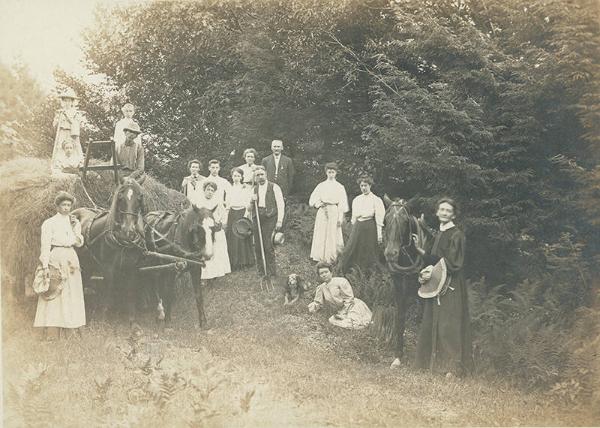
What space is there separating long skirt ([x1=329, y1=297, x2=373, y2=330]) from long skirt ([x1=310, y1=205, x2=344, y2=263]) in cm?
70

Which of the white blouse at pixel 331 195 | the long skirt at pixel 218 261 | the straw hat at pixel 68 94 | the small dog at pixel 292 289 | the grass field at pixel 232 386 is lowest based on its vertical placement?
the grass field at pixel 232 386

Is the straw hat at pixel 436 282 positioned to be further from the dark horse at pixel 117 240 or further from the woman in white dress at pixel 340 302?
the dark horse at pixel 117 240

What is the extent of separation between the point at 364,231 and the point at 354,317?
1014mm

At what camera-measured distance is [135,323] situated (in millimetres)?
6418

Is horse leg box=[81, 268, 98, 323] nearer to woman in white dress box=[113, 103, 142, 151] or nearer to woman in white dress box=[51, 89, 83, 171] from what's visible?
woman in white dress box=[51, 89, 83, 171]

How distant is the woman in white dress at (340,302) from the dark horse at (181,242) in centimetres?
122

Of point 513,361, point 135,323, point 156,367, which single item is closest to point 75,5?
point 135,323

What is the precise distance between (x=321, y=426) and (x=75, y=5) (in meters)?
4.84

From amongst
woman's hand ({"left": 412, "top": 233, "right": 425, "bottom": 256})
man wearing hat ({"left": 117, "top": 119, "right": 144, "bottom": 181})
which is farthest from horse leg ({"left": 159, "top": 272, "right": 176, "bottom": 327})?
woman's hand ({"left": 412, "top": 233, "right": 425, "bottom": 256})

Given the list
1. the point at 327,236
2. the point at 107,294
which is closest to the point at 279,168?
the point at 327,236

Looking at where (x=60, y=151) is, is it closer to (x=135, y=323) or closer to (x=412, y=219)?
(x=135, y=323)

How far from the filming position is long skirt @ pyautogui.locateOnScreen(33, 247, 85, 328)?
6215mm

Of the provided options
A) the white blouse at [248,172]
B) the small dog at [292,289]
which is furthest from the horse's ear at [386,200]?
the white blouse at [248,172]

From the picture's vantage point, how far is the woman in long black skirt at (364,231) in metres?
6.93
